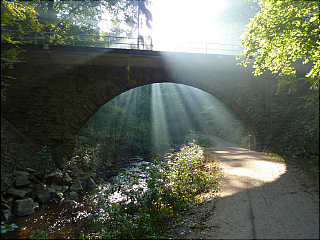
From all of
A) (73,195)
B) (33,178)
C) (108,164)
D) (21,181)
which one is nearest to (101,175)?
(108,164)

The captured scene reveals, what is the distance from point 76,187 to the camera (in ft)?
23.2

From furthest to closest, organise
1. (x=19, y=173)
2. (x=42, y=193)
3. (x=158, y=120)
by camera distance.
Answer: (x=158, y=120) → (x=19, y=173) → (x=42, y=193)

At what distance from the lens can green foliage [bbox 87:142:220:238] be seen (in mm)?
3453

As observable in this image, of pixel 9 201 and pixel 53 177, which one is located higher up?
pixel 9 201

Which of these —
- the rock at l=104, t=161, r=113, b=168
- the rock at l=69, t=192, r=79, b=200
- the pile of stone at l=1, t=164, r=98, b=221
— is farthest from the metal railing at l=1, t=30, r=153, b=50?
the rock at l=104, t=161, r=113, b=168

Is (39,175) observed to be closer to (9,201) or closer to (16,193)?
(16,193)

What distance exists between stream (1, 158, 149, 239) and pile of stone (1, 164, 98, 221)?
9.2 inches

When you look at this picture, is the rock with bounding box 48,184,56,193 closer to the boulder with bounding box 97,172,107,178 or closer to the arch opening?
the boulder with bounding box 97,172,107,178

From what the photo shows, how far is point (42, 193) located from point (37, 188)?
24 cm

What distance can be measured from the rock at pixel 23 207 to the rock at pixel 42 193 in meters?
0.53

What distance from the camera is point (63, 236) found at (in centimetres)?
403

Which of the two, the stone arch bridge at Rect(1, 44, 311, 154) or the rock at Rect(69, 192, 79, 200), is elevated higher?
the stone arch bridge at Rect(1, 44, 311, 154)

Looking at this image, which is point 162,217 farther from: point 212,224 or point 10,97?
point 10,97

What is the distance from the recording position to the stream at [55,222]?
4060 millimetres
